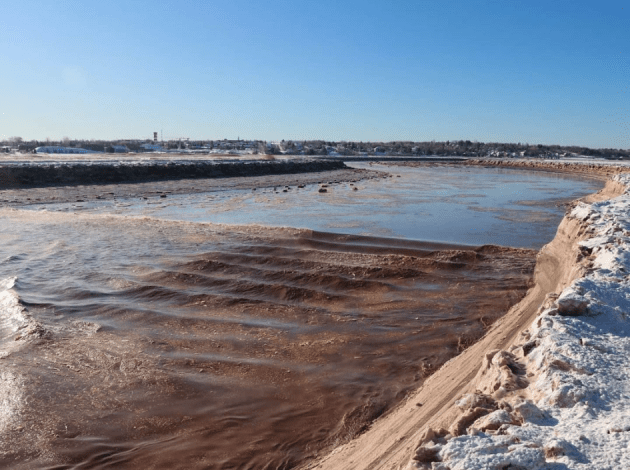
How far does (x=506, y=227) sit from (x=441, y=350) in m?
13.3

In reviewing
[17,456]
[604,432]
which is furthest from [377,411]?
[17,456]

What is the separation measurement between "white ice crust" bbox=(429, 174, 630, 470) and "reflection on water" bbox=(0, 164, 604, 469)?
6.19ft

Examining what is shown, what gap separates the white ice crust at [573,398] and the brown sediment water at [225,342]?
6.10 feet

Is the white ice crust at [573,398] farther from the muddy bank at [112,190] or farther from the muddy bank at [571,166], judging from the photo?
the muddy bank at [571,166]

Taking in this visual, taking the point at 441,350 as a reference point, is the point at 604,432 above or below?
above

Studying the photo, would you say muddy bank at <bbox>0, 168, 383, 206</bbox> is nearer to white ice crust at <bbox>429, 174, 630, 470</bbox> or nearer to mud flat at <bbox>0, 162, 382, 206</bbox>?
mud flat at <bbox>0, 162, 382, 206</bbox>

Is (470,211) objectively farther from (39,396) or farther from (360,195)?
(39,396)

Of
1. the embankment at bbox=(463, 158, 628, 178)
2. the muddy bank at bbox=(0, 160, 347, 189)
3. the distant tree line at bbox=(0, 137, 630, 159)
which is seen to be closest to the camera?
the muddy bank at bbox=(0, 160, 347, 189)

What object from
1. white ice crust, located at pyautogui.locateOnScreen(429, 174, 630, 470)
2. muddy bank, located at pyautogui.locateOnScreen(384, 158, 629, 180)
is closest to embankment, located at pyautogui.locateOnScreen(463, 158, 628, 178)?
muddy bank, located at pyautogui.locateOnScreen(384, 158, 629, 180)

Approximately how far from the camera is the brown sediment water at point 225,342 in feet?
16.6

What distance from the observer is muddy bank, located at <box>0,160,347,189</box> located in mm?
30739

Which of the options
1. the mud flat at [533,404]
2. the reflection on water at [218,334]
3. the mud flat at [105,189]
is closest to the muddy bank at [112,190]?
the mud flat at [105,189]

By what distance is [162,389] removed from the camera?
6.01m

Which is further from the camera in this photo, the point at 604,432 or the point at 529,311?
the point at 529,311
